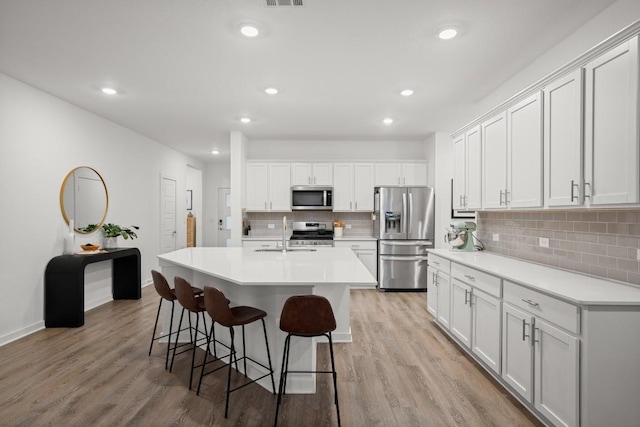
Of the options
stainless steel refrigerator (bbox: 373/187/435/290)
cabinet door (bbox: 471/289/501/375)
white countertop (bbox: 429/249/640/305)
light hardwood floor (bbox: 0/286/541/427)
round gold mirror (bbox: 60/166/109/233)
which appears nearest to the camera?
white countertop (bbox: 429/249/640/305)

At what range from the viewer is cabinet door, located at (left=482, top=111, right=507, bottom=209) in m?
3.09

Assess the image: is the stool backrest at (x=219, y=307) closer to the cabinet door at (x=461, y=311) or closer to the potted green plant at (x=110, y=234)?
the cabinet door at (x=461, y=311)

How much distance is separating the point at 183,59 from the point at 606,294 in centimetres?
363

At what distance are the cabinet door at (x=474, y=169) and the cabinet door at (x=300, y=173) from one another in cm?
304

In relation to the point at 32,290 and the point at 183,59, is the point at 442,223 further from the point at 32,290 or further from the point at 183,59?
the point at 32,290

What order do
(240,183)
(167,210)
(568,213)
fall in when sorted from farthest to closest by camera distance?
(167,210) < (240,183) < (568,213)

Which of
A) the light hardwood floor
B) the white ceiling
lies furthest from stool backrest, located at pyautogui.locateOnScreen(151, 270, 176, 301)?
the white ceiling

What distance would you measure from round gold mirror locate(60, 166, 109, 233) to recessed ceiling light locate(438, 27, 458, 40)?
15.1ft

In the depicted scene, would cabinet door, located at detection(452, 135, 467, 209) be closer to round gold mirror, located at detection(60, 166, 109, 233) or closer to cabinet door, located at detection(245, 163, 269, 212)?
cabinet door, located at detection(245, 163, 269, 212)

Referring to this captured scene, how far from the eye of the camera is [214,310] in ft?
7.69

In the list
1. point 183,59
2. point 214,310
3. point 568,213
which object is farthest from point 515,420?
point 183,59

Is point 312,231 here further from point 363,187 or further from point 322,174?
point 363,187

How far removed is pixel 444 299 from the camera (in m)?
3.66

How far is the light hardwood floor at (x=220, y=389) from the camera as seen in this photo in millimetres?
2213
